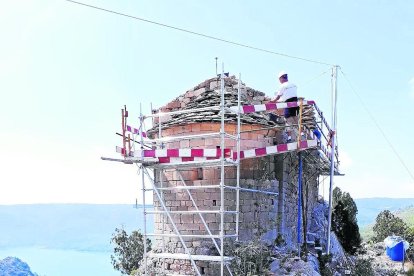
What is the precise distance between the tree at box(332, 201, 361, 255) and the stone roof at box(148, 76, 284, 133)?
9767 millimetres

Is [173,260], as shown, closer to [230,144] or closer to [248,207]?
[248,207]

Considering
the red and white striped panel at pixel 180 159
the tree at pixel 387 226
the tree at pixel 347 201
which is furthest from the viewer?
the tree at pixel 387 226

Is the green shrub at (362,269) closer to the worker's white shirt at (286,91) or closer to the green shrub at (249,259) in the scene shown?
the green shrub at (249,259)

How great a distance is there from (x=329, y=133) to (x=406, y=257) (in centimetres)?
911

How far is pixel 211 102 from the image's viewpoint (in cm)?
1172

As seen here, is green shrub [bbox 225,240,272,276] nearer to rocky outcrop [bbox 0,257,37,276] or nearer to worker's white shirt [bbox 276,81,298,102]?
worker's white shirt [bbox 276,81,298,102]

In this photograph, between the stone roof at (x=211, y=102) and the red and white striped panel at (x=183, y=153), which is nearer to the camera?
the red and white striped panel at (x=183, y=153)

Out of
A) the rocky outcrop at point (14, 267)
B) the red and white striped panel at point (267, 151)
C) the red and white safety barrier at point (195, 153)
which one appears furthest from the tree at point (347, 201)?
the rocky outcrop at point (14, 267)

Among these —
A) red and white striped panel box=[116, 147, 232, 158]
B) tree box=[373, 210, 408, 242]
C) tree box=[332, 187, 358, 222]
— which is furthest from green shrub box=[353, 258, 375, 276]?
tree box=[373, 210, 408, 242]

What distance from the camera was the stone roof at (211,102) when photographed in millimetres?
11328

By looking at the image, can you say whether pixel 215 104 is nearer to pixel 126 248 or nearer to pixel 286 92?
pixel 286 92

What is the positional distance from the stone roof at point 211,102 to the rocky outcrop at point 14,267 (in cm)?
883

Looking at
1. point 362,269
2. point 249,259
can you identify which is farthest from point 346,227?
point 249,259

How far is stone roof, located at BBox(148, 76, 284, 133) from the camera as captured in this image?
11328 millimetres
